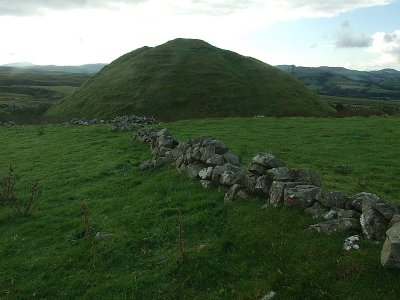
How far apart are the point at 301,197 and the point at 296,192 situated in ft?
0.99

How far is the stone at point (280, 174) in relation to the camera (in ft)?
47.8

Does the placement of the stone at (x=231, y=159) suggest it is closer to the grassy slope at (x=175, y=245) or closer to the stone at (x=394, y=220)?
the grassy slope at (x=175, y=245)

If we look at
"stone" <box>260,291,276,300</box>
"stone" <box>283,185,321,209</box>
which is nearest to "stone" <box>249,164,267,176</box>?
"stone" <box>283,185,321,209</box>

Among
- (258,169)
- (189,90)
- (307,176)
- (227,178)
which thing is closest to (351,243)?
(307,176)

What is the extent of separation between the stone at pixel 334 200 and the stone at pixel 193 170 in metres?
7.54

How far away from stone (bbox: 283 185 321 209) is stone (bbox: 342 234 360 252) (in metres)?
2.24

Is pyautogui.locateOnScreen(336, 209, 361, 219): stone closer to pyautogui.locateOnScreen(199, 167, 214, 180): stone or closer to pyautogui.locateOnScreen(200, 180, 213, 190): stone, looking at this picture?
pyautogui.locateOnScreen(200, 180, 213, 190): stone

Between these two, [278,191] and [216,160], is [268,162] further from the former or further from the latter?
[216,160]

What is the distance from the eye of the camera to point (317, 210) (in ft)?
41.6

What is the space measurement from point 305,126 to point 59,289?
109 ft

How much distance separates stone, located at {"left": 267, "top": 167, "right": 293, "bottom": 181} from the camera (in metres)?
14.6

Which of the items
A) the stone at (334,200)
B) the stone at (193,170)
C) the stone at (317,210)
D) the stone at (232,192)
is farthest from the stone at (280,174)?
the stone at (193,170)

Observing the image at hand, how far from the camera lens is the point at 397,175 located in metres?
20.8

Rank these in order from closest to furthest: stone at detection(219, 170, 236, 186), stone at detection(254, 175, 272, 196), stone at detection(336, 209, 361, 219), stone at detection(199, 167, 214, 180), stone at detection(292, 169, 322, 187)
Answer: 1. stone at detection(336, 209, 361, 219)
2. stone at detection(292, 169, 322, 187)
3. stone at detection(254, 175, 272, 196)
4. stone at detection(219, 170, 236, 186)
5. stone at detection(199, 167, 214, 180)
